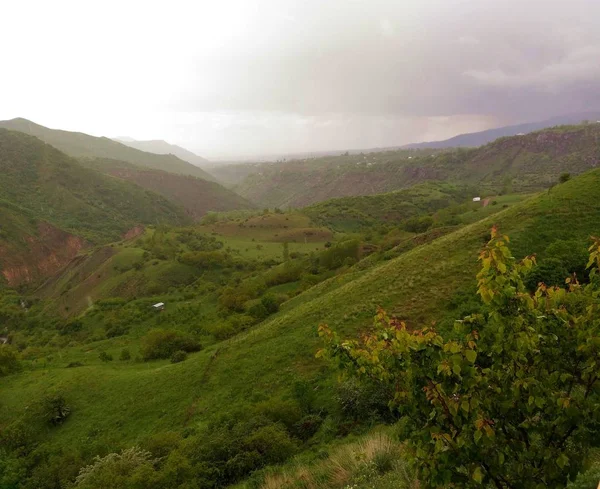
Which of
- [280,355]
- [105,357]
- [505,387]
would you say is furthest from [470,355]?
[105,357]

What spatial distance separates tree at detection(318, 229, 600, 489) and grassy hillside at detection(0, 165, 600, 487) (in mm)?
12289

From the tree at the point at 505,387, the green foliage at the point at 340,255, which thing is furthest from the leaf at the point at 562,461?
the green foliage at the point at 340,255

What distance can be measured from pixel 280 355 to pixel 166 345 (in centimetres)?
2078

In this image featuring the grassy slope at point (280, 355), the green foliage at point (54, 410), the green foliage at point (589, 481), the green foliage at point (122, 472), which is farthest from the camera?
the green foliage at point (54, 410)

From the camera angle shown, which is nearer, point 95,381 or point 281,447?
point 281,447

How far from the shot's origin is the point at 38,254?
13475cm

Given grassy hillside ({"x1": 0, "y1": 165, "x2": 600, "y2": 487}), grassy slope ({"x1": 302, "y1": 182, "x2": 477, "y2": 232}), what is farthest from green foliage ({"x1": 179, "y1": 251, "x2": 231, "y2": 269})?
grassy slope ({"x1": 302, "y1": 182, "x2": 477, "y2": 232})

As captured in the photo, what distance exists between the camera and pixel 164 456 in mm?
17594

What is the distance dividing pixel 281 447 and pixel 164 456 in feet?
20.3

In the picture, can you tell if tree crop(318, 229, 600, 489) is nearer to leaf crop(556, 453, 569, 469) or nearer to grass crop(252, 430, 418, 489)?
leaf crop(556, 453, 569, 469)

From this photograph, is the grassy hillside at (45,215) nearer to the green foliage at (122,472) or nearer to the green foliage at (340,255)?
the green foliage at (340,255)

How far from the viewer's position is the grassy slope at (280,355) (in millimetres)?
24000

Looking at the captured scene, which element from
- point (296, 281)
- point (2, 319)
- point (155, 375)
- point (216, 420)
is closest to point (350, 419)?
point (216, 420)

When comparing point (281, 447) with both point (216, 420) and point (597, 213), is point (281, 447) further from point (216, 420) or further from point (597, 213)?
point (597, 213)
